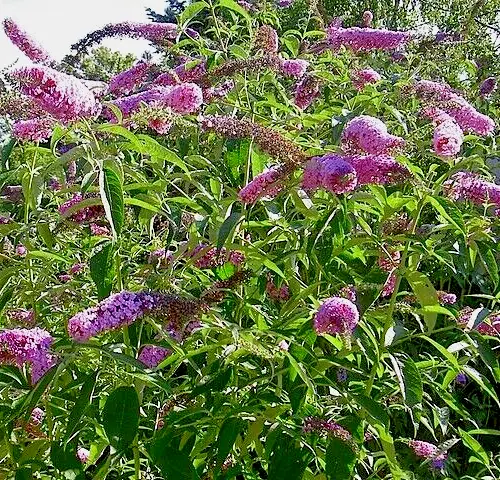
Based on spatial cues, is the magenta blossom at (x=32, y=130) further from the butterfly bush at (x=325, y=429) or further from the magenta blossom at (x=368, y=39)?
the magenta blossom at (x=368, y=39)

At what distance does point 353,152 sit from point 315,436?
0.50 m

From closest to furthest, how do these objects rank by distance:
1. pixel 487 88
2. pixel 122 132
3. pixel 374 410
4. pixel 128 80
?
pixel 122 132, pixel 374 410, pixel 128 80, pixel 487 88

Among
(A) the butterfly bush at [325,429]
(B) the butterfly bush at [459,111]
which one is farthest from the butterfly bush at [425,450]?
(B) the butterfly bush at [459,111]

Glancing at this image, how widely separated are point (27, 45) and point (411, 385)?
108cm

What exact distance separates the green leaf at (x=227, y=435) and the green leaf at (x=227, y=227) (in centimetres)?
31

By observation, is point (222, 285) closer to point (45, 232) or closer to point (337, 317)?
point (337, 317)

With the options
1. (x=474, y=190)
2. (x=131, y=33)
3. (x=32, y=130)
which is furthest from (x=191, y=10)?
(x=474, y=190)

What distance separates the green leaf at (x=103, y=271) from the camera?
4.60 ft

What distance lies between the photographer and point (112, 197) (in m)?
1.35

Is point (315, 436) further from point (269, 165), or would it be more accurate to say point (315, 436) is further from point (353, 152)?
point (269, 165)

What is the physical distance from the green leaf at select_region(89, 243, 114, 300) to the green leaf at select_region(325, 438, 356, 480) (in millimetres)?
446

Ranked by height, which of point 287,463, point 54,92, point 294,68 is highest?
point 54,92

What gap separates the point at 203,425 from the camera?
1.60 metres

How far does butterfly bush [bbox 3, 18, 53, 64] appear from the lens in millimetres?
1925
